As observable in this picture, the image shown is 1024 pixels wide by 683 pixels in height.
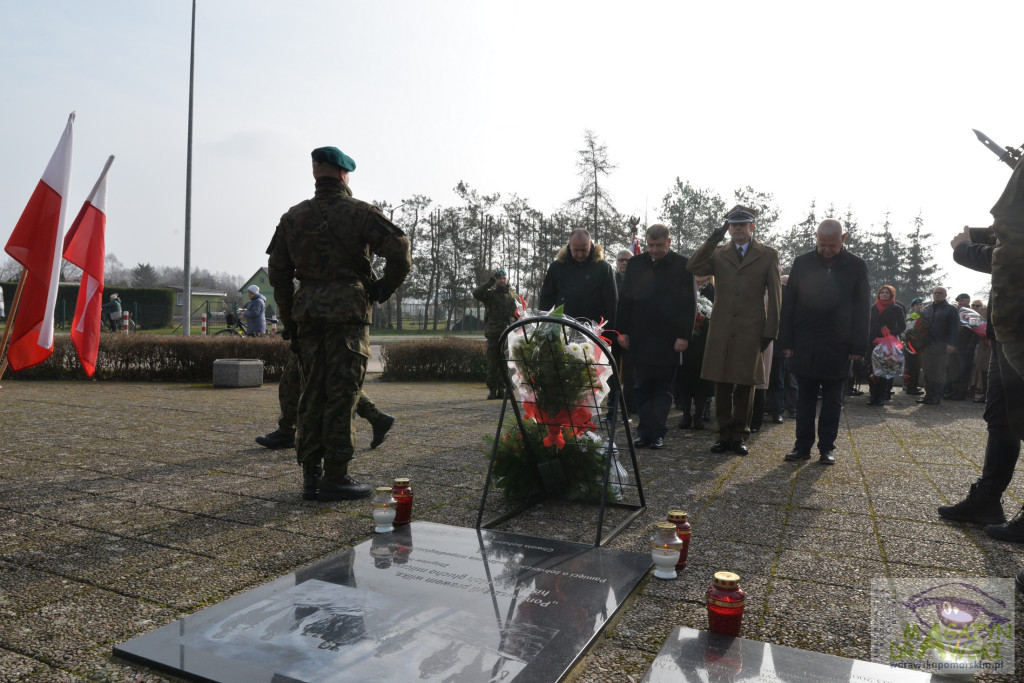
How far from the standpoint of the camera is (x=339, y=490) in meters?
4.42

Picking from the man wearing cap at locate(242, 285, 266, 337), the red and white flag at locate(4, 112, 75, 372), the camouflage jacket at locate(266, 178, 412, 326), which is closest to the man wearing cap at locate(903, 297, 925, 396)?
the camouflage jacket at locate(266, 178, 412, 326)

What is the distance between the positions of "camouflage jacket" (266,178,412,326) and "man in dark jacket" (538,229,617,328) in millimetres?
2776

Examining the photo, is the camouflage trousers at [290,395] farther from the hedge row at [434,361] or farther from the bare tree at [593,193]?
the bare tree at [593,193]

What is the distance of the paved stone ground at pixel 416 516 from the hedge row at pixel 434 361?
7.87 m

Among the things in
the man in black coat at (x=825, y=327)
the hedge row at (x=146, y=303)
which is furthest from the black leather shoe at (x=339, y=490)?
the hedge row at (x=146, y=303)

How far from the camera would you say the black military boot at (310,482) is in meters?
4.44

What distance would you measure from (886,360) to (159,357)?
13.2 metres

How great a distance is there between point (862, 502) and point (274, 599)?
12.3 ft

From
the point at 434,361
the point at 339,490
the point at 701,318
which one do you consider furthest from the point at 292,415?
the point at 434,361

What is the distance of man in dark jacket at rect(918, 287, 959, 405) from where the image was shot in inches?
469

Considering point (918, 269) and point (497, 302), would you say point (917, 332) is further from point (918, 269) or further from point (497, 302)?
point (918, 269)

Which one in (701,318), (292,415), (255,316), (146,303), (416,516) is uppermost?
(146,303)

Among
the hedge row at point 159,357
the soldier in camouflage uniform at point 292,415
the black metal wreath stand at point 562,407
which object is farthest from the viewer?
the hedge row at point 159,357

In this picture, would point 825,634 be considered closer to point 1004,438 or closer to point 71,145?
Result: point 1004,438
